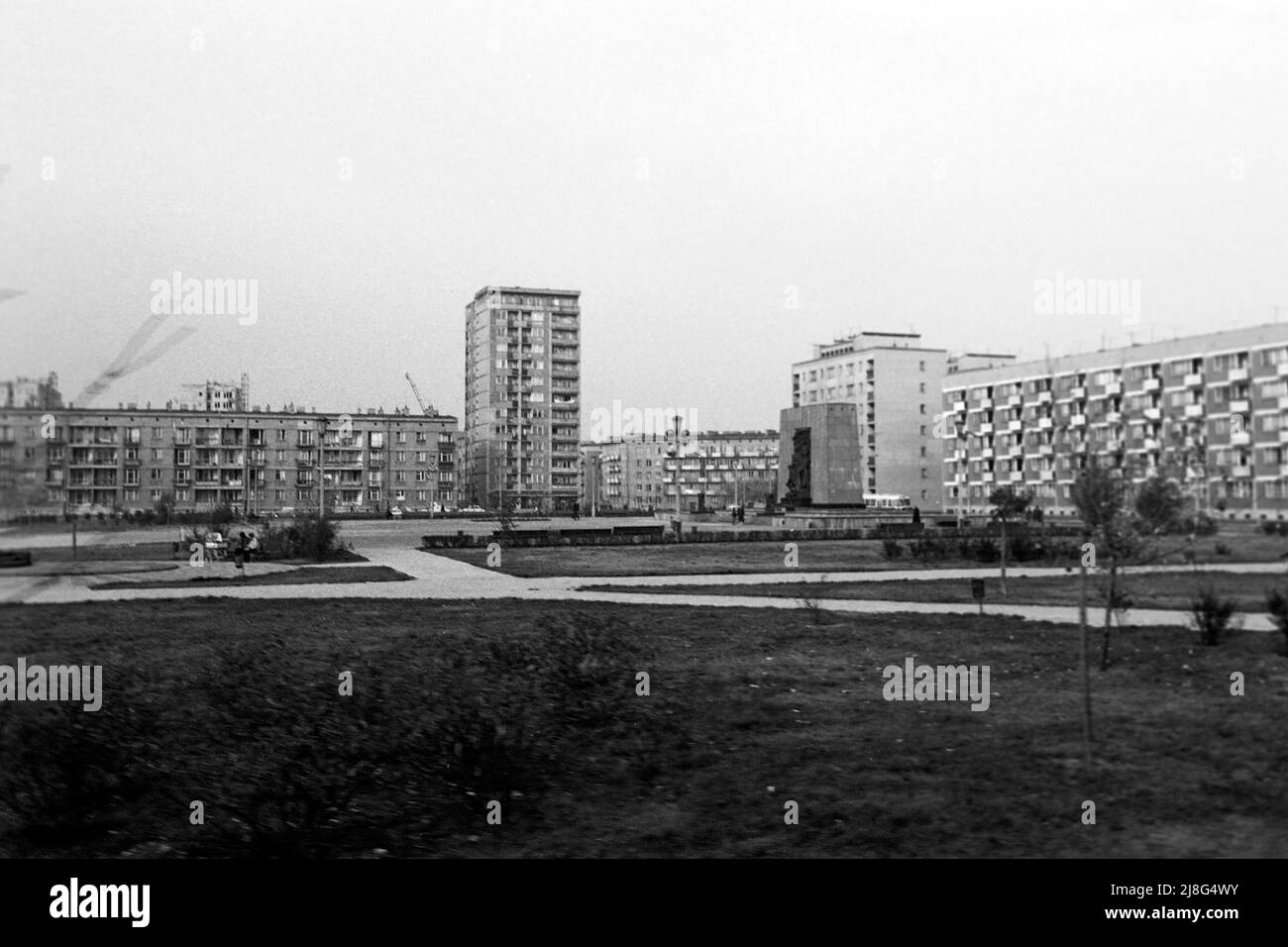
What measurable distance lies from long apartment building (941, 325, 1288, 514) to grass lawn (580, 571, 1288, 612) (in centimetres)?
228

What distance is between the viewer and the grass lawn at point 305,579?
21.5 metres

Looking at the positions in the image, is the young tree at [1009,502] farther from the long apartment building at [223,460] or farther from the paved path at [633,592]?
the long apartment building at [223,460]

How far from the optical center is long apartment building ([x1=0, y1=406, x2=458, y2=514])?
1939 mm

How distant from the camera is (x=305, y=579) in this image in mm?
22938

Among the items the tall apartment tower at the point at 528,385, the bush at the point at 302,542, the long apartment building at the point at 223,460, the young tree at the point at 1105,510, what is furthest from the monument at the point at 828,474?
the young tree at the point at 1105,510

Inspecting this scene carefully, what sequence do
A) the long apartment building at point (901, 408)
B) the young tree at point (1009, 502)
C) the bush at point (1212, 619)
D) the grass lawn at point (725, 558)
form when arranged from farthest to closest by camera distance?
the long apartment building at point (901, 408), the young tree at point (1009, 502), the grass lawn at point (725, 558), the bush at point (1212, 619)

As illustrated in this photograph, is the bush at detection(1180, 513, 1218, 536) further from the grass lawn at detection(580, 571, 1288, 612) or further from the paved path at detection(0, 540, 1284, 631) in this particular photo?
the grass lawn at detection(580, 571, 1288, 612)

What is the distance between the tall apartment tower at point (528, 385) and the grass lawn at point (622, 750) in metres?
59.7

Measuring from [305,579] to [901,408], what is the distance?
87883 millimetres

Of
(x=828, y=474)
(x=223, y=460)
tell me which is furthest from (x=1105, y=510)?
(x=828, y=474)
